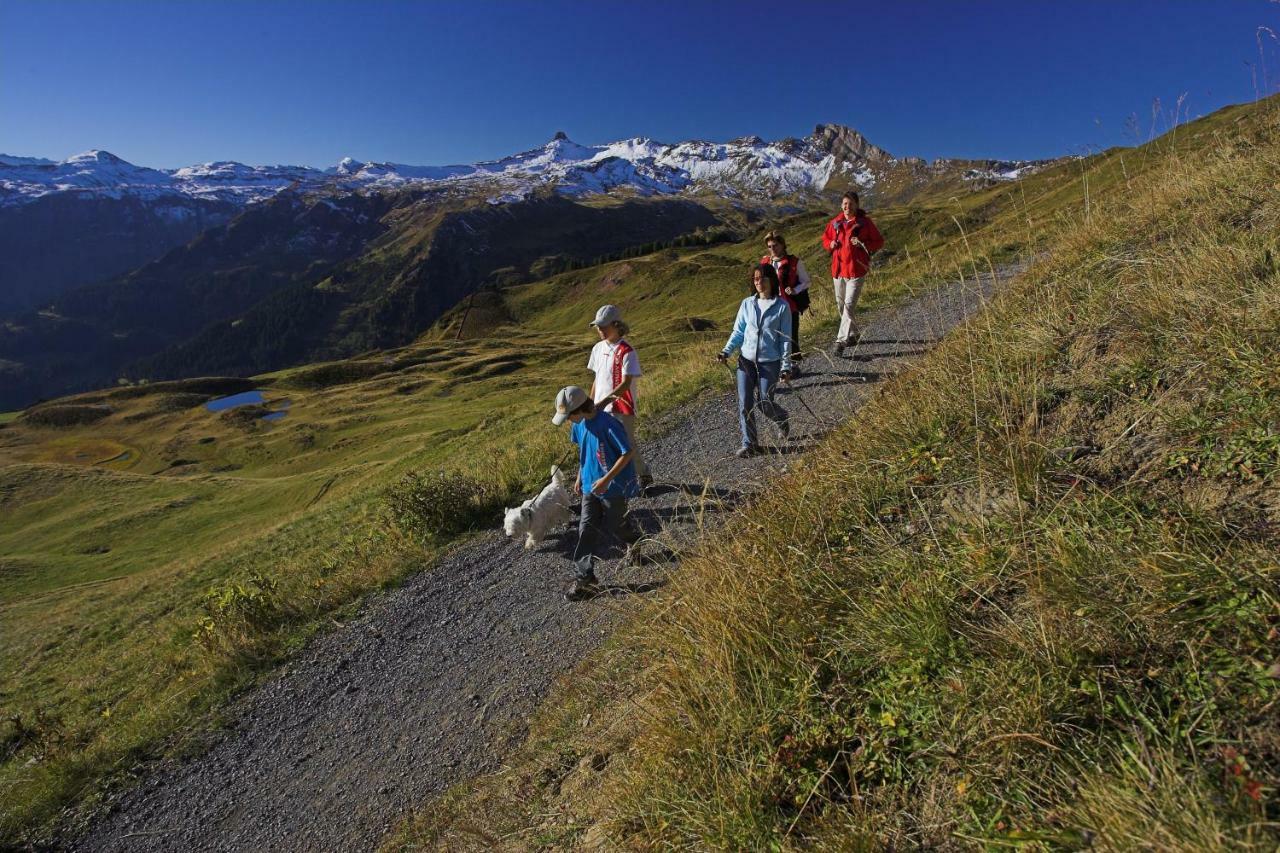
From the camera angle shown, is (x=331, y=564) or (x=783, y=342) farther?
(x=331, y=564)

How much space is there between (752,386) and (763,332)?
81cm

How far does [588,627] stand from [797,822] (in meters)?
3.68

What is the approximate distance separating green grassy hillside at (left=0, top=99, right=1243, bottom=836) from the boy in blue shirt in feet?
11.2

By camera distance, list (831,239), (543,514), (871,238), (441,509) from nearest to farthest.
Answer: (543,514), (441,509), (871,238), (831,239)

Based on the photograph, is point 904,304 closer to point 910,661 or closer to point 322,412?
point 910,661

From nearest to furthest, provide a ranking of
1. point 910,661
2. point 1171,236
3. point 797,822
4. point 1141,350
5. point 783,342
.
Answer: point 797,822 → point 910,661 → point 1141,350 → point 1171,236 → point 783,342

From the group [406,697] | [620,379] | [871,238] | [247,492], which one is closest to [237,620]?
[406,697]

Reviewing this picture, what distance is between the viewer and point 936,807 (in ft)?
7.20

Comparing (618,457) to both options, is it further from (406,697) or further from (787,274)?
(787,274)

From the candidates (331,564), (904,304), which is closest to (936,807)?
(331,564)

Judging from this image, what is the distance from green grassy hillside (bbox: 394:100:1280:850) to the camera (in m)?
1.94

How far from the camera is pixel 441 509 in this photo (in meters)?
9.62

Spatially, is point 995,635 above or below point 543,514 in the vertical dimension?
above

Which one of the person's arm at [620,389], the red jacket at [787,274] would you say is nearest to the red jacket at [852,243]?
the red jacket at [787,274]
